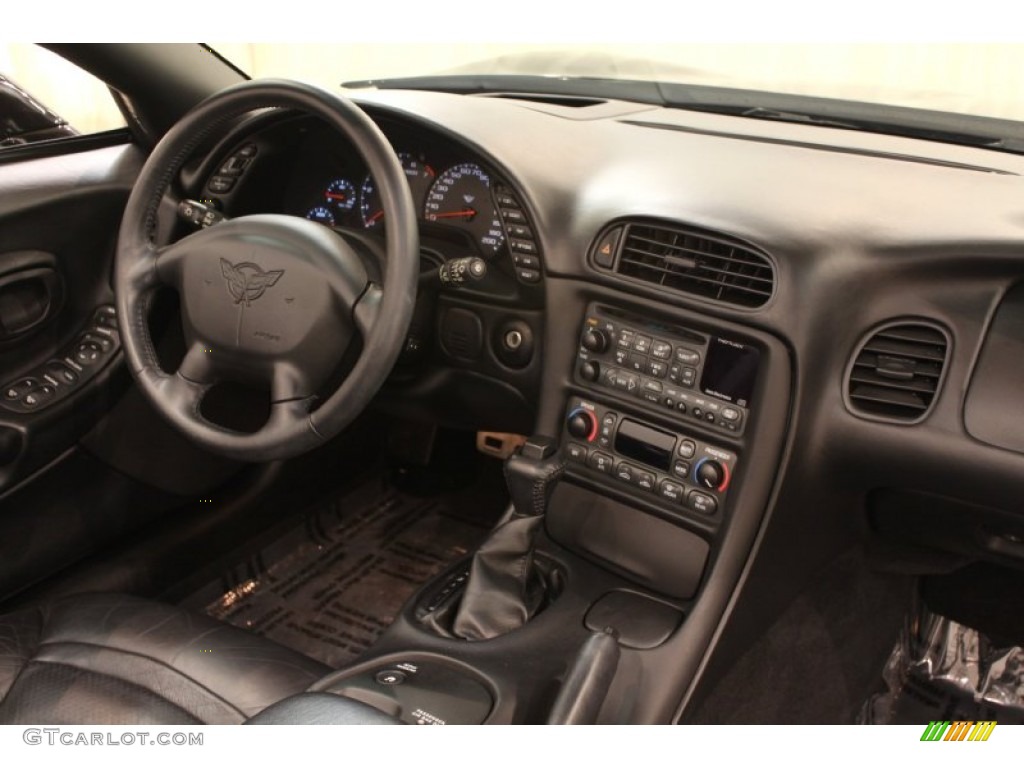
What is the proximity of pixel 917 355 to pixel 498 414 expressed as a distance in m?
0.67

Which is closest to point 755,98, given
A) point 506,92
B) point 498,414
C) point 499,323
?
point 506,92

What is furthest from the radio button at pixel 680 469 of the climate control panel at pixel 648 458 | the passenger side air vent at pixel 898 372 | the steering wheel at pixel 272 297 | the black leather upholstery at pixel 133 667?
the black leather upholstery at pixel 133 667

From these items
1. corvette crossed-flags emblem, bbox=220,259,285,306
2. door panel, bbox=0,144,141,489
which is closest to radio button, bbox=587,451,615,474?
corvette crossed-flags emblem, bbox=220,259,285,306

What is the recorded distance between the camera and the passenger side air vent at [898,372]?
41.1 inches

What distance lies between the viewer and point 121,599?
1.16m

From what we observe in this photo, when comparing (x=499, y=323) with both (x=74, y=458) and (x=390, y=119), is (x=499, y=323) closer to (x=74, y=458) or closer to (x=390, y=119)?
(x=390, y=119)

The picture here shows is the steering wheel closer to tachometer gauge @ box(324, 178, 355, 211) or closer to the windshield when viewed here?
the windshield

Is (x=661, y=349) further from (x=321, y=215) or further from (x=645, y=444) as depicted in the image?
(x=321, y=215)

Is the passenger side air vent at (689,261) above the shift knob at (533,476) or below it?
above

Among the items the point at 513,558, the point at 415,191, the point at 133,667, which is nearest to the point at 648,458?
the point at 513,558

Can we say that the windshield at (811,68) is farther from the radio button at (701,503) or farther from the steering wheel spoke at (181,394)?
the radio button at (701,503)

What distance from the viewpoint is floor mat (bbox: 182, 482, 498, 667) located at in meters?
1.67

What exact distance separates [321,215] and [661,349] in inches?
26.7

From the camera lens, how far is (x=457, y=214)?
135 centimetres
